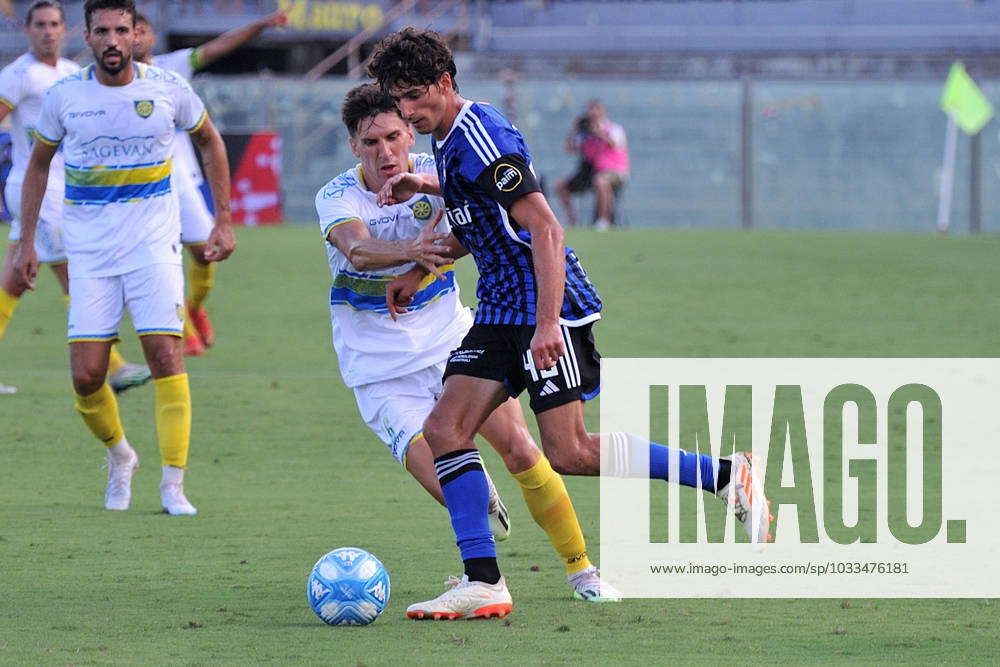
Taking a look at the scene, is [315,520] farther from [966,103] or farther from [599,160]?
[966,103]

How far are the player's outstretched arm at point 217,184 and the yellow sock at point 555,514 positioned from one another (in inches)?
94.2

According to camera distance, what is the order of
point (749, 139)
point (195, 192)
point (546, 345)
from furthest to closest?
1. point (749, 139)
2. point (195, 192)
3. point (546, 345)

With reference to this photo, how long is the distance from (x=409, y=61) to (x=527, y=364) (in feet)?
3.40

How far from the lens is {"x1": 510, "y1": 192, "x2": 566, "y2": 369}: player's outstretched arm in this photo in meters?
5.34

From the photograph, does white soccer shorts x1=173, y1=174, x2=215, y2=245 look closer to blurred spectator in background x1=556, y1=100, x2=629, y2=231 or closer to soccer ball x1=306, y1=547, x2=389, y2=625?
soccer ball x1=306, y1=547, x2=389, y2=625

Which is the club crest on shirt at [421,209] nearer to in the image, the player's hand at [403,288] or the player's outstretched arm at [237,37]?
the player's hand at [403,288]

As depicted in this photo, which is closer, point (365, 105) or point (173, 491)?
point (365, 105)

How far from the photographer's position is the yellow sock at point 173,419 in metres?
7.70

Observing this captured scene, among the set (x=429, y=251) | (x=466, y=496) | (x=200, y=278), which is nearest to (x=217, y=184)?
(x=429, y=251)

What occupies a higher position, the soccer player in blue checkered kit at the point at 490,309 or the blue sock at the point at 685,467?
the soccer player in blue checkered kit at the point at 490,309

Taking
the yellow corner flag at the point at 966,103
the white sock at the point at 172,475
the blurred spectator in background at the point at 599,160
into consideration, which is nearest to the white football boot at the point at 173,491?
the white sock at the point at 172,475

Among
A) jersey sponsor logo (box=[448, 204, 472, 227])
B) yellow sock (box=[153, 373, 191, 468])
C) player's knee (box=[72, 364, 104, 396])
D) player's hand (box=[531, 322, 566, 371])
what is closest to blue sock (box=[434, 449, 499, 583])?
player's hand (box=[531, 322, 566, 371])

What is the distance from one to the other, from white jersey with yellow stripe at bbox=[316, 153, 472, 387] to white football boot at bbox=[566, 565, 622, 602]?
1.14 meters

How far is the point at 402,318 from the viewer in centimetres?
666
